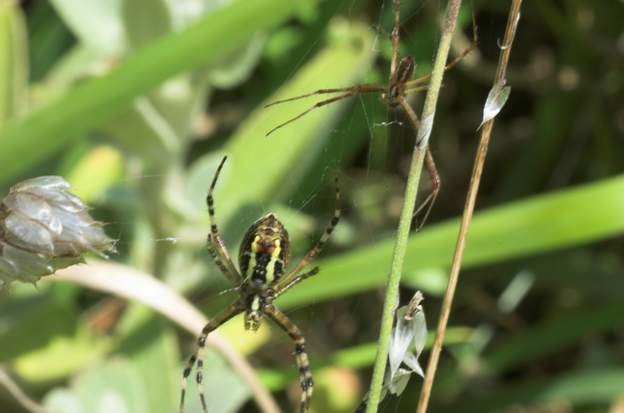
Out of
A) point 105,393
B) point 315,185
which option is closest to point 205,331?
point 315,185

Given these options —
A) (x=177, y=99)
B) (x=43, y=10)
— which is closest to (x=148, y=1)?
(x=177, y=99)

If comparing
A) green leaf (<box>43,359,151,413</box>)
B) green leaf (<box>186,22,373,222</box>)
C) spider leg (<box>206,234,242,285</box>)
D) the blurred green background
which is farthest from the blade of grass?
spider leg (<box>206,234,242,285</box>)

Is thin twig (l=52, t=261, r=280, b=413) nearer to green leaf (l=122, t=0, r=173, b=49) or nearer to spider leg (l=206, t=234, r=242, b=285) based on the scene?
spider leg (l=206, t=234, r=242, b=285)

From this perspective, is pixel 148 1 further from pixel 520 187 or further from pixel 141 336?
pixel 520 187

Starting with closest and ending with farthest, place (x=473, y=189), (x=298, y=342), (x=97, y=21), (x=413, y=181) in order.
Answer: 1. (x=413, y=181)
2. (x=473, y=189)
3. (x=298, y=342)
4. (x=97, y=21)

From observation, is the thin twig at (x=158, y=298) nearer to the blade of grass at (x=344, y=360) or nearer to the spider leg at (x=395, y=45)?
the blade of grass at (x=344, y=360)

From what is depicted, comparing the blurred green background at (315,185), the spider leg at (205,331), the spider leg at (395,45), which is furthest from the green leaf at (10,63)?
the spider leg at (395,45)

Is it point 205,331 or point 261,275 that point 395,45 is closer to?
point 261,275
